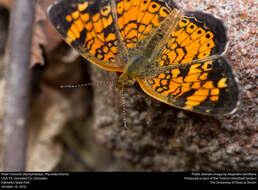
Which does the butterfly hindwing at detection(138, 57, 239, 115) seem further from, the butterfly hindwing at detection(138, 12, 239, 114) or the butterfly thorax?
the butterfly thorax

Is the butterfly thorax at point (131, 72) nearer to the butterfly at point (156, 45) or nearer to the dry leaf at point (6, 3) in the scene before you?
the butterfly at point (156, 45)

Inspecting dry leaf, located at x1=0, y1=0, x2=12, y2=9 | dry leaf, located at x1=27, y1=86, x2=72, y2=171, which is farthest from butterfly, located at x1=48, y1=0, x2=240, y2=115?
dry leaf, located at x1=27, y1=86, x2=72, y2=171

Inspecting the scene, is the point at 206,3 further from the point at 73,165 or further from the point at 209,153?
the point at 73,165

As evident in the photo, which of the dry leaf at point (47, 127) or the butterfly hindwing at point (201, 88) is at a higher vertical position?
the butterfly hindwing at point (201, 88)

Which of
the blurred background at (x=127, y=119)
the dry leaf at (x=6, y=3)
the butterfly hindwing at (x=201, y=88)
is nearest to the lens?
the butterfly hindwing at (x=201, y=88)

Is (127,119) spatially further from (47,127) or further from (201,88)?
(47,127)

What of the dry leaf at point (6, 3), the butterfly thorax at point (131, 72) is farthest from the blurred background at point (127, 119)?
the butterfly thorax at point (131, 72)

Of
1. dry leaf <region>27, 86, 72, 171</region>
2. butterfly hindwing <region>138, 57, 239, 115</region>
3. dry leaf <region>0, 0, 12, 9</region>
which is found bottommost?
dry leaf <region>27, 86, 72, 171</region>
